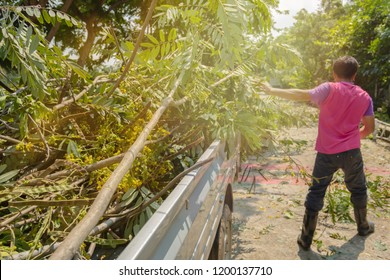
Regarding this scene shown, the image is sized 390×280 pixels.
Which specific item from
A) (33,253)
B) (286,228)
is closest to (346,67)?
(286,228)

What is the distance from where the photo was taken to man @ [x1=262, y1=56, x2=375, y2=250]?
387cm

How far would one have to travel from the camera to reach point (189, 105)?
139 inches

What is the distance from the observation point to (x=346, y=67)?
154 inches

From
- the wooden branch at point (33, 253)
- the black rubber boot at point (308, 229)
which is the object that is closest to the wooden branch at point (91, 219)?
the wooden branch at point (33, 253)

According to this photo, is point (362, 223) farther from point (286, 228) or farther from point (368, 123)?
point (368, 123)

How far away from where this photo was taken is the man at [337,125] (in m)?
3.87

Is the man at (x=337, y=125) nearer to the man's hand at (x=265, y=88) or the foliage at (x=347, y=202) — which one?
the man's hand at (x=265, y=88)

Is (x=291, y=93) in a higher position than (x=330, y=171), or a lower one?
higher

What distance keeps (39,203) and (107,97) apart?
132 cm

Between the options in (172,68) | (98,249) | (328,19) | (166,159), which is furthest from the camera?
(328,19)

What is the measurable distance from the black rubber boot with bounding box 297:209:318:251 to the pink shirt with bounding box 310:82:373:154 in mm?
751

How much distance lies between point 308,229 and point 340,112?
4.60 ft
